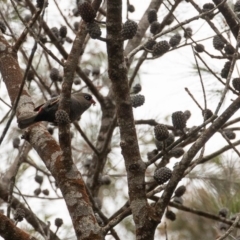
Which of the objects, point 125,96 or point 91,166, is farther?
point 91,166

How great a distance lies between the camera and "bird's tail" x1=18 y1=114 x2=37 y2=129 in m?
2.40

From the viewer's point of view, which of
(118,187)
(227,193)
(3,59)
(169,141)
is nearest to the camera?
(169,141)

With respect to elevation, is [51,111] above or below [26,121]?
above

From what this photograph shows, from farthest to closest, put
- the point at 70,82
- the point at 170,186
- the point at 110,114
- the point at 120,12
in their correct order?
the point at 110,114
the point at 70,82
the point at 120,12
the point at 170,186

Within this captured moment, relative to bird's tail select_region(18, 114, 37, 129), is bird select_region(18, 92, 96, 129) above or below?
above

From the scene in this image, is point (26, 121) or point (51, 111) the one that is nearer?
point (26, 121)

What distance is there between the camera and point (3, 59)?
8.79 ft

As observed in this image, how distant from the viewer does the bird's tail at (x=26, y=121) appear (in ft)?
7.88

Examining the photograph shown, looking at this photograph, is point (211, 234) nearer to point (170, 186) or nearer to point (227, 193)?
point (227, 193)

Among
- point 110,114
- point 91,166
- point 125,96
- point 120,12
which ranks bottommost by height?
point 125,96

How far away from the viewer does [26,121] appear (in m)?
2.43

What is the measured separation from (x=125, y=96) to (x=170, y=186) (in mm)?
325

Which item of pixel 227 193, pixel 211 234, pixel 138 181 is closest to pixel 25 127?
pixel 138 181

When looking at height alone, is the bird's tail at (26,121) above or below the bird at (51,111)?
below
